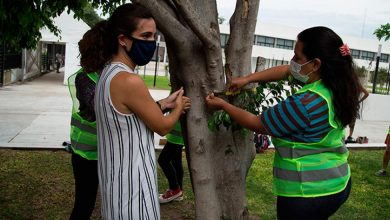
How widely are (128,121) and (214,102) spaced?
2.41 ft

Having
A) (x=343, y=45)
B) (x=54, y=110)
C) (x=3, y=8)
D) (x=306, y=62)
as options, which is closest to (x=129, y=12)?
(x=306, y=62)

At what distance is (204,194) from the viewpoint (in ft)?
9.64

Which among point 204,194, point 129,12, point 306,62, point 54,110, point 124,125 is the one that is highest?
point 129,12

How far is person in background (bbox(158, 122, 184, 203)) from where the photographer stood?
440 centimetres

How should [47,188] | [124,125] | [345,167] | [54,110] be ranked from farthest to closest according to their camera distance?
[54,110] < [47,188] < [345,167] < [124,125]

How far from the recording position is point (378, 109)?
601 inches

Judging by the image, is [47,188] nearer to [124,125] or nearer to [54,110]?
[124,125]

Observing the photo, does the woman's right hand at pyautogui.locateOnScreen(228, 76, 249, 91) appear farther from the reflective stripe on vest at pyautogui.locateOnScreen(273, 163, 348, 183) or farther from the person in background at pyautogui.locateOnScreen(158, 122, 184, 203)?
the person in background at pyautogui.locateOnScreen(158, 122, 184, 203)

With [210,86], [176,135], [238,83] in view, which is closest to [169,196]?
[176,135]

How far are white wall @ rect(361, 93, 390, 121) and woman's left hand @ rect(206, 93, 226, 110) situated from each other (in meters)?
13.5

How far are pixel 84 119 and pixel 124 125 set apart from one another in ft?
3.91

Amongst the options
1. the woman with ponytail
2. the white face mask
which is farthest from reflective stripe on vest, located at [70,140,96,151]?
the white face mask

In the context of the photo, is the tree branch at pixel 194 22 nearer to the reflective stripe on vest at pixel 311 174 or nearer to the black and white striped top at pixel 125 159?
the black and white striped top at pixel 125 159

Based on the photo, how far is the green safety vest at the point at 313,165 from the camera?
2230 millimetres
